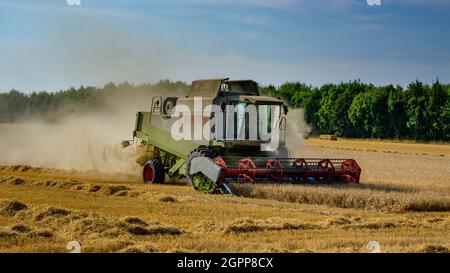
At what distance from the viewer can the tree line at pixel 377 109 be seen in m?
65.2

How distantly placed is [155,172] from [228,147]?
129 inches

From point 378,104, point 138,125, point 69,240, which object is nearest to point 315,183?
point 138,125

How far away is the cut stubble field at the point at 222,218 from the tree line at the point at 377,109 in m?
42.8

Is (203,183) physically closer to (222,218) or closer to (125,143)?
(125,143)

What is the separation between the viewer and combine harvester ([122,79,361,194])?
20594 mm

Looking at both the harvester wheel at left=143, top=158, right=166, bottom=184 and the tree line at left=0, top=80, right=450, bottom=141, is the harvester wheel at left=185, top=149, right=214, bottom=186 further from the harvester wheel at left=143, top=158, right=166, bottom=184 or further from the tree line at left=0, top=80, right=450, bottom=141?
the tree line at left=0, top=80, right=450, bottom=141

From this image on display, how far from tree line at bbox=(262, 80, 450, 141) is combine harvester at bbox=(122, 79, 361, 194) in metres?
39.7

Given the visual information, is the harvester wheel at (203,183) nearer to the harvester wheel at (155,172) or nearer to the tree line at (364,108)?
the harvester wheel at (155,172)

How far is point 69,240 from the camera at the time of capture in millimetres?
11508

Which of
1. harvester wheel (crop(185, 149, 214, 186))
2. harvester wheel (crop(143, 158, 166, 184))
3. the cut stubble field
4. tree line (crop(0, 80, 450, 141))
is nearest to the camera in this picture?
the cut stubble field

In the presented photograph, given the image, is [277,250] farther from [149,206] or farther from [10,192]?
[10,192]

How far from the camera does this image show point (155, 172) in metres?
23.8

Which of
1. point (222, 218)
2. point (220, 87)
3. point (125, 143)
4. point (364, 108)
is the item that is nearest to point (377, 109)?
point (364, 108)

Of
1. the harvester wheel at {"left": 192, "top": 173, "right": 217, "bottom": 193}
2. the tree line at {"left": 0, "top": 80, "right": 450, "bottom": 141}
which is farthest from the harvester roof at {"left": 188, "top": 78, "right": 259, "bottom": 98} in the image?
the tree line at {"left": 0, "top": 80, "right": 450, "bottom": 141}
